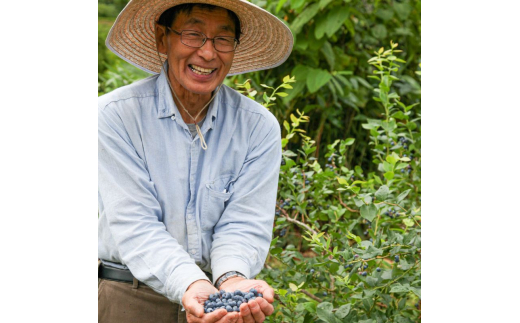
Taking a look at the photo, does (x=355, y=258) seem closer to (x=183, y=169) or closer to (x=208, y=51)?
(x=183, y=169)

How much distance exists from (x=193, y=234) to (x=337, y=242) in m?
0.76

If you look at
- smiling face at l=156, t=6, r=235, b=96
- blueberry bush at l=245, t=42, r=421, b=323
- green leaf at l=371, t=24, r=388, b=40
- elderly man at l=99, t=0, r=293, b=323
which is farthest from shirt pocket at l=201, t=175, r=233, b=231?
green leaf at l=371, t=24, r=388, b=40

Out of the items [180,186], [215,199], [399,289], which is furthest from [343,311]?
[180,186]

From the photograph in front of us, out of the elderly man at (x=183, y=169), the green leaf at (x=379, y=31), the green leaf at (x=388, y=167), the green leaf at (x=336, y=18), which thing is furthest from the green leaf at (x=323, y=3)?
the elderly man at (x=183, y=169)

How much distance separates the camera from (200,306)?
1.51m

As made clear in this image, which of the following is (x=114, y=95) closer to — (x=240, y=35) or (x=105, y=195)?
(x=105, y=195)

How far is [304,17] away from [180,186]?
1893 mm

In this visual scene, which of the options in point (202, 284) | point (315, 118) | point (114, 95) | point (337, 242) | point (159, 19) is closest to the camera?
point (202, 284)

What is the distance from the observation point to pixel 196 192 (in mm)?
1774

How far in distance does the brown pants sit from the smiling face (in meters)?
0.62

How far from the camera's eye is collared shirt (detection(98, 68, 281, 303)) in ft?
5.40

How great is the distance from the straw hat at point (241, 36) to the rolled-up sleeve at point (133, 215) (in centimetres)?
31

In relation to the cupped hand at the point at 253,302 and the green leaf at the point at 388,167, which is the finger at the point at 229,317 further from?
the green leaf at the point at 388,167

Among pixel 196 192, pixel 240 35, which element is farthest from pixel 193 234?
pixel 240 35
